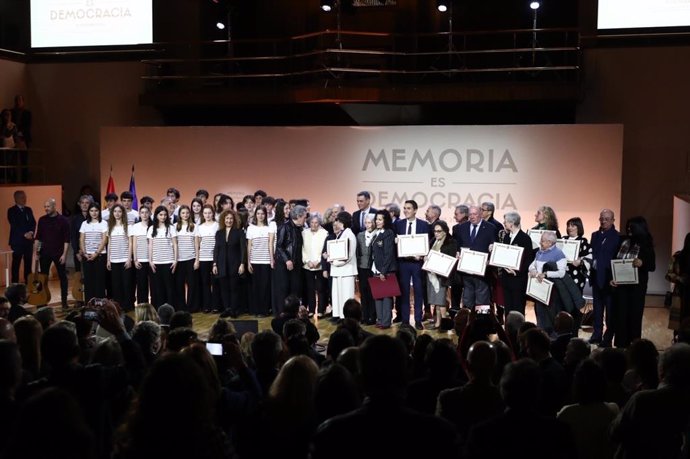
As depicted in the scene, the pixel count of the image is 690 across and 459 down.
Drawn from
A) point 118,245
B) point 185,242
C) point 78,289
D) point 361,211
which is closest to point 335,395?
point 361,211

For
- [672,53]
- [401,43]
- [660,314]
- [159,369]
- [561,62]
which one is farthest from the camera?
[401,43]

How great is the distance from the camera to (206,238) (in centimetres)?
1174

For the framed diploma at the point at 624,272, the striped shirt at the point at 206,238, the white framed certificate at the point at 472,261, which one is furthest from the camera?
the striped shirt at the point at 206,238

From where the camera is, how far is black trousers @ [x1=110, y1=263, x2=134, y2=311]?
470 inches

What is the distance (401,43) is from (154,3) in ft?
16.8

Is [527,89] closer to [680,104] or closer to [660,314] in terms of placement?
[680,104]

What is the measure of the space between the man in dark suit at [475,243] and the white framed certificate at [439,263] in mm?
266

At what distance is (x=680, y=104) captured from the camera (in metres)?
14.1

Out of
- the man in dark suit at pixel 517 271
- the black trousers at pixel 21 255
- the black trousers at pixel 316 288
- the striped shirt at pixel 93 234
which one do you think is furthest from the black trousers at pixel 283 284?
the black trousers at pixel 21 255

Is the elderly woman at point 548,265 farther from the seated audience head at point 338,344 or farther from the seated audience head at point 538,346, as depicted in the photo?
the seated audience head at point 338,344

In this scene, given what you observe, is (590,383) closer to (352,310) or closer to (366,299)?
(352,310)

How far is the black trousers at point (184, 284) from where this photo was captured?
1188 cm

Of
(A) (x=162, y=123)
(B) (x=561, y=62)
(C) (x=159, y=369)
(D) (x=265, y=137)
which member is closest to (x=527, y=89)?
(B) (x=561, y=62)

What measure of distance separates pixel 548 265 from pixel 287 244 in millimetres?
3496
